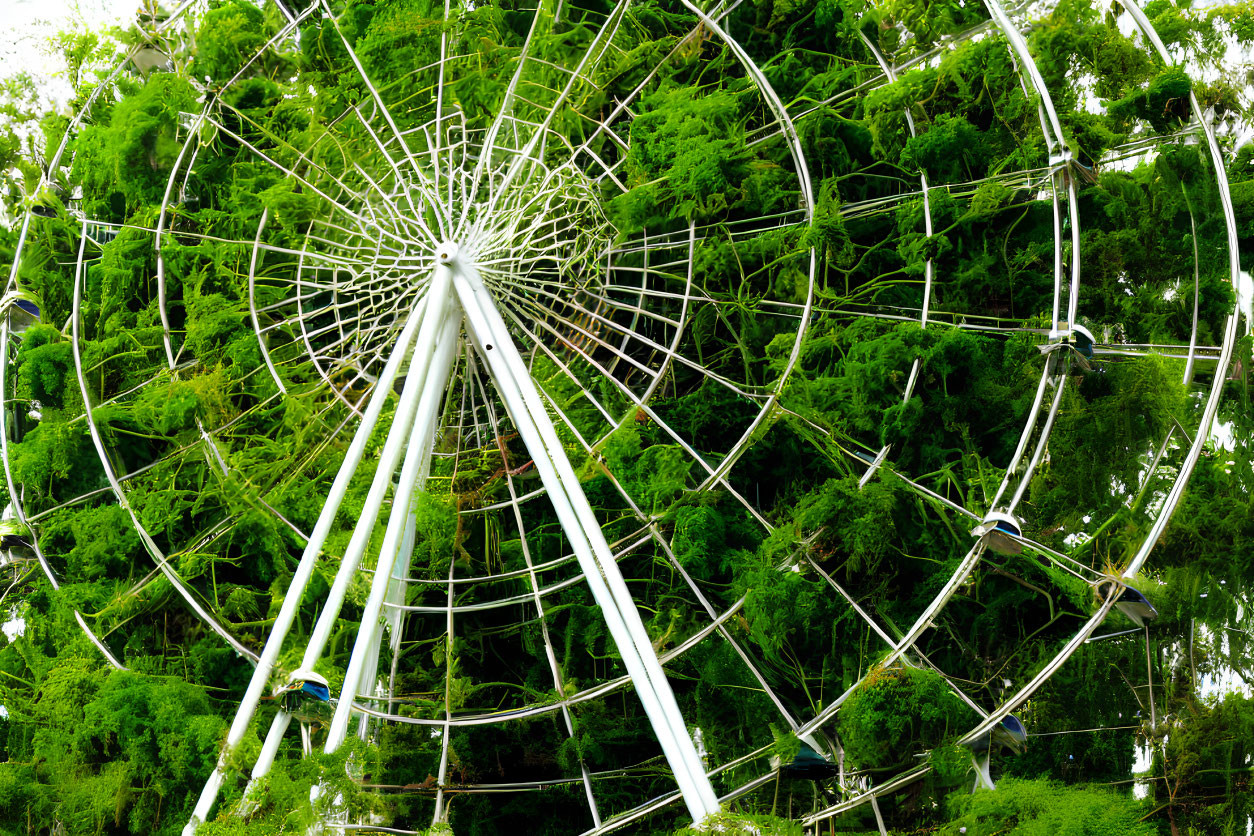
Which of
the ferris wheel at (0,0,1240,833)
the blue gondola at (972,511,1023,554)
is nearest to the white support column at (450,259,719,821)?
the ferris wheel at (0,0,1240,833)

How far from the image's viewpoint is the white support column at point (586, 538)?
10.9 m

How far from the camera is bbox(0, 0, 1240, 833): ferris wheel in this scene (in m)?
12.2

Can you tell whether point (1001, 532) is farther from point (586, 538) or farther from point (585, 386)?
point (585, 386)

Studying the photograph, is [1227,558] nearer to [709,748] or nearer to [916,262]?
[916,262]

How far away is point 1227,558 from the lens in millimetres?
12695

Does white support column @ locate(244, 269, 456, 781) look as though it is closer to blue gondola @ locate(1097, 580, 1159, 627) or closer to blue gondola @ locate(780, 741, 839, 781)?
blue gondola @ locate(780, 741, 839, 781)

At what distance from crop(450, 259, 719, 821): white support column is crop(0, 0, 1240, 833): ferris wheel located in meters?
0.05

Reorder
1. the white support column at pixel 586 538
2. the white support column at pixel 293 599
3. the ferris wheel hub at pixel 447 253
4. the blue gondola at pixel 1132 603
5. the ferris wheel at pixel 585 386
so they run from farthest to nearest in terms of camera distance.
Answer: the ferris wheel hub at pixel 447 253 < the ferris wheel at pixel 585 386 < the blue gondola at pixel 1132 603 < the white support column at pixel 293 599 < the white support column at pixel 586 538

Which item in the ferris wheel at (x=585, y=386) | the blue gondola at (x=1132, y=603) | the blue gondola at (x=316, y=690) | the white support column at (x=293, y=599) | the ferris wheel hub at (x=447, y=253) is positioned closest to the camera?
the white support column at (x=293, y=599)

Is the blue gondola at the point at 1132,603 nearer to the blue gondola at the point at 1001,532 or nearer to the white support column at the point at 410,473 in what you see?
the blue gondola at the point at 1001,532

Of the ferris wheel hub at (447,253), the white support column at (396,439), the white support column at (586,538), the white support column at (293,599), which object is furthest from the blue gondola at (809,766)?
the ferris wheel hub at (447,253)

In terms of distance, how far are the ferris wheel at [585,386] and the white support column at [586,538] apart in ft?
0.15

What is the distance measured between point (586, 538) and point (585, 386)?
2437mm

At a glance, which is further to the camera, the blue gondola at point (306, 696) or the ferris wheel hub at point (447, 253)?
the ferris wheel hub at point (447, 253)
